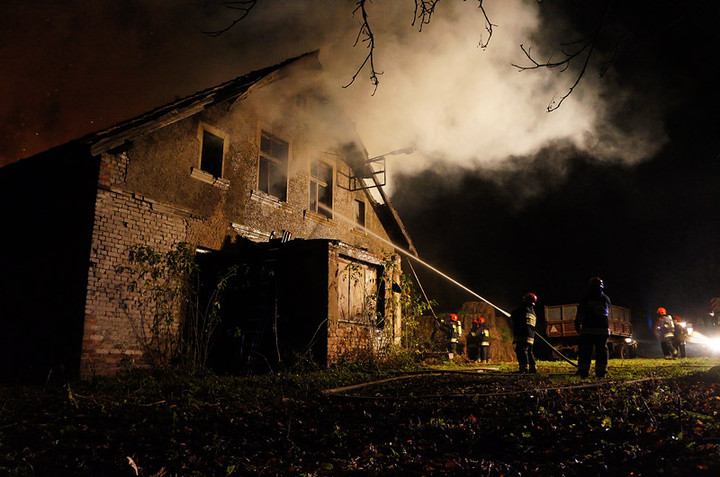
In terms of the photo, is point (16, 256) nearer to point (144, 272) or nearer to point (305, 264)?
point (144, 272)

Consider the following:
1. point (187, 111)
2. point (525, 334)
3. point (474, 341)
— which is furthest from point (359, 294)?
point (474, 341)

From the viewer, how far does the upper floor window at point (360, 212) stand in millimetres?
15483

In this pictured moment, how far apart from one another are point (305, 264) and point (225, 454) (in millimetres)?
6449

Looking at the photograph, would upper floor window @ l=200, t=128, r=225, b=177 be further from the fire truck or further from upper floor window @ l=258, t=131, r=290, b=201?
the fire truck

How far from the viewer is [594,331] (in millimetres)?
8648

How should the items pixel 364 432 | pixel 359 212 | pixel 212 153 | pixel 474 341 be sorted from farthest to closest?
1. pixel 474 341
2. pixel 359 212
3. pixel 212 153
4. pixel 364 432

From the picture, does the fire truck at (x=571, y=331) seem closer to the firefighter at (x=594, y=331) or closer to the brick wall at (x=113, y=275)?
the firefighter at (x=594, y=331)

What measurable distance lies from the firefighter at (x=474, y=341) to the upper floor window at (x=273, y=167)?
7781 millimetres

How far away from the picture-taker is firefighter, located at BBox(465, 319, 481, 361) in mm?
16177

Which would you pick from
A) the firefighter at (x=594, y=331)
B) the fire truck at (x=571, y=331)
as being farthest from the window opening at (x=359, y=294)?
the fire truck at (x=571, y=331)

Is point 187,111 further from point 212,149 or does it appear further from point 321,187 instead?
point 321,187

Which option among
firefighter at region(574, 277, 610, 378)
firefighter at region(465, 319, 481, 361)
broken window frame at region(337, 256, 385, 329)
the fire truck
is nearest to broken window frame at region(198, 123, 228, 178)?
broken window frame at region(337, 256, 385, 329)

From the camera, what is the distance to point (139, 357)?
9016mm

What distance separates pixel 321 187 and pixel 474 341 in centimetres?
744
